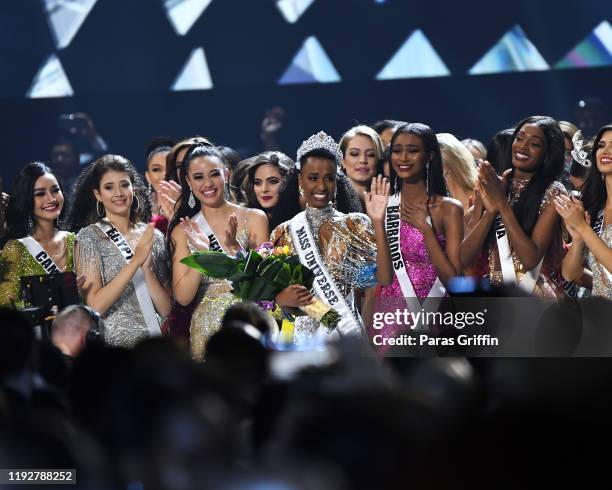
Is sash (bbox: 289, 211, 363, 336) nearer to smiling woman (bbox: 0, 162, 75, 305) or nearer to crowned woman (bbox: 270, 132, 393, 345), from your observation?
crowned woman (bbox: 270, 132, 393, 345)

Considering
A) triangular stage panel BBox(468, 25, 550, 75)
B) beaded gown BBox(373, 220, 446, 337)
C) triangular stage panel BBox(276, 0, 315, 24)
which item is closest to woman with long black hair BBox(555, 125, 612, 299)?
beaded gown BBox(373, 220, 446, 337)

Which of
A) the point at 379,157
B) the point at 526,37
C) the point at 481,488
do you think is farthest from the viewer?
the point at 526,37

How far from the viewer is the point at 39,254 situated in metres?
5.98

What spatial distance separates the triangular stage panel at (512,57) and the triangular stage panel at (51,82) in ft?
7.28

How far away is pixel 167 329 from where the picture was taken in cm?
597

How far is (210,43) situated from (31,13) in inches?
38.9

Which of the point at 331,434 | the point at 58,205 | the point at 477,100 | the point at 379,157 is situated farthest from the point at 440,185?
the point at 331,434

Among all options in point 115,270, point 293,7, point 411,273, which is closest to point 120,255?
point 115,270

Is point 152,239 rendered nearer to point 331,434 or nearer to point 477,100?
point 477,100

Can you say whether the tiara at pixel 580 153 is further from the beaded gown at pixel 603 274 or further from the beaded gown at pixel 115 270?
the beaded gown at pixel 115 270

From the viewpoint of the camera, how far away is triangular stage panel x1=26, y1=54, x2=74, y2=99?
7250 mm

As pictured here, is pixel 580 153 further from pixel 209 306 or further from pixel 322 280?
pixel 209 306

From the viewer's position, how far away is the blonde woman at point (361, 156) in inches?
249

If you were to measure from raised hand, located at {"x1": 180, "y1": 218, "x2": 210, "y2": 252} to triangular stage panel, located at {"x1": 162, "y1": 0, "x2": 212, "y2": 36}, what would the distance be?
1709 mm
